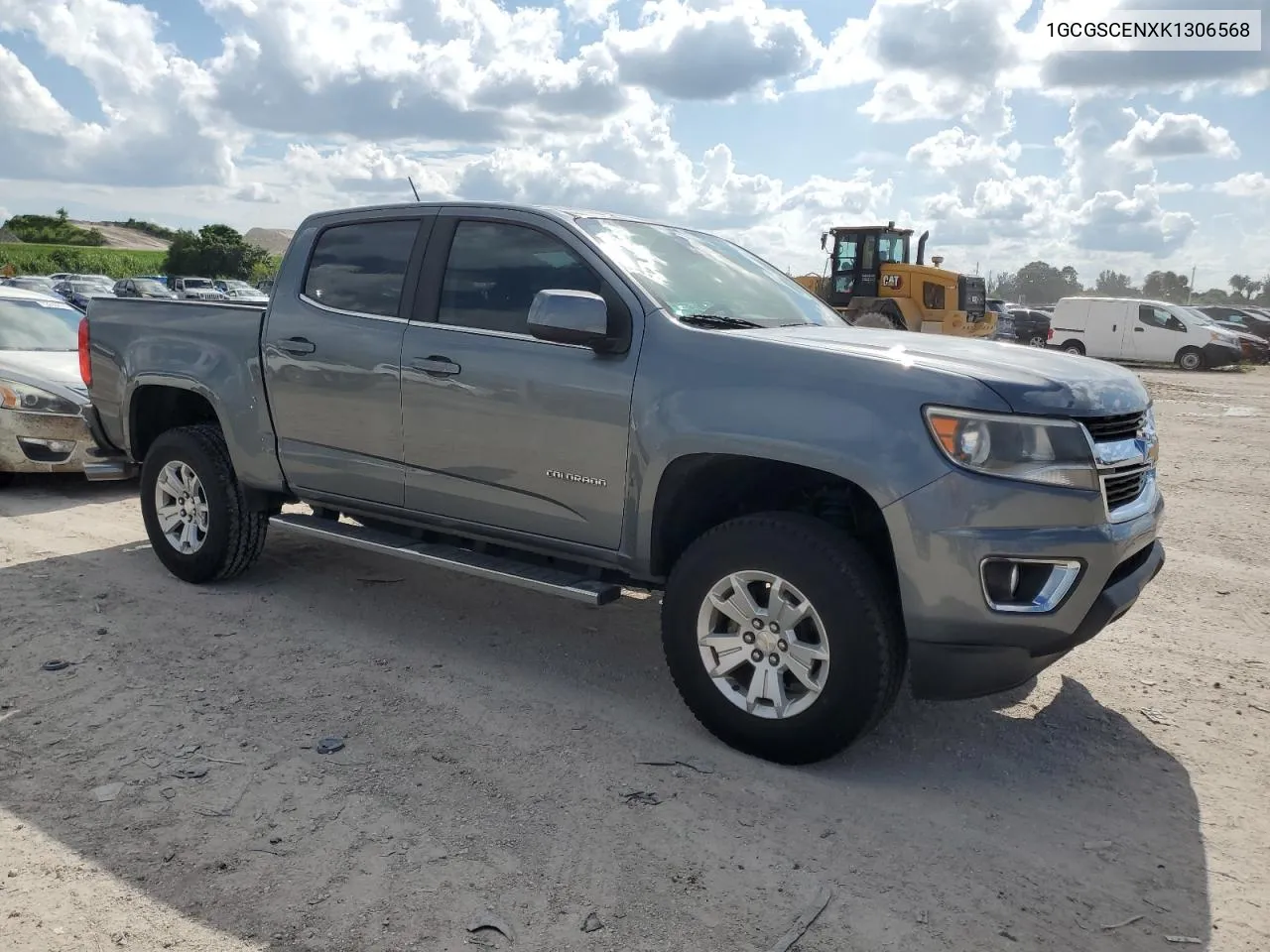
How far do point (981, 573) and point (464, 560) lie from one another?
2187mm

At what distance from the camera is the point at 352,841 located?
3.11 metres

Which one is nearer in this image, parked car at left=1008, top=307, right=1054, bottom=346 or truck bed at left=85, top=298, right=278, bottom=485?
truck bed at left=85, top=298, right=278, bottom=485

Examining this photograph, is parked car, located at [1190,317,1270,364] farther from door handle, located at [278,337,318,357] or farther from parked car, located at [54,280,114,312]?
parked car, located at [54,280,114,312]

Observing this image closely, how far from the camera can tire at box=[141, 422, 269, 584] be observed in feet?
17.8

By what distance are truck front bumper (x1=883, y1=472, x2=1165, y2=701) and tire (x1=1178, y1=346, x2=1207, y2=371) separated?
24917mm

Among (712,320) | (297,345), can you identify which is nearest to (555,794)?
(712,320)

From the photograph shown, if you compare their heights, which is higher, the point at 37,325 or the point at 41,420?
the point at 37,325

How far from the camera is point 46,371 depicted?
809 cm

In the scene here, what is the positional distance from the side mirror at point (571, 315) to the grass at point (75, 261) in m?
80.5

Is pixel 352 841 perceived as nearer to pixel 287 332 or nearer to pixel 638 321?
pixel 638 321

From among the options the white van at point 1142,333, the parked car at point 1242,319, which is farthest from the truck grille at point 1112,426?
the parked car at point 1242,319

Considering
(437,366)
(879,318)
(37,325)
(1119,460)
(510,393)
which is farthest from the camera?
(879,318)

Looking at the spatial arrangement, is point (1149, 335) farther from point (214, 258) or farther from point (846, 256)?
point (214, 258)

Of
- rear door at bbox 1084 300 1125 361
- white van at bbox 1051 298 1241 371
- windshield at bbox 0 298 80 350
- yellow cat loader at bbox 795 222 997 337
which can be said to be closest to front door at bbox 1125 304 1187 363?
white van at bbox 1051 298 1241 371
